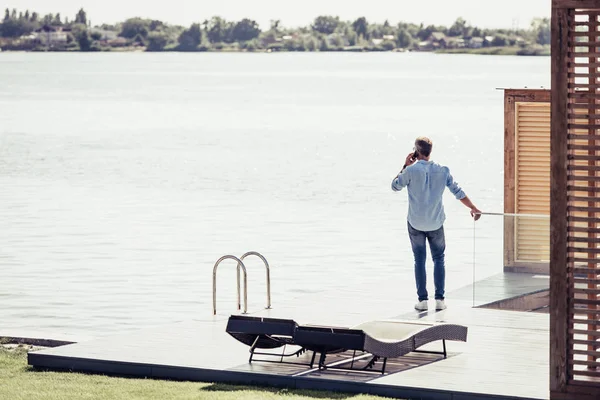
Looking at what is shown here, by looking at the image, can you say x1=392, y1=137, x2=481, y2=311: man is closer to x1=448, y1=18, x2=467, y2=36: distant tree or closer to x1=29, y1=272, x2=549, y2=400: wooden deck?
x1=29, y1=272, x2=549, y2=400: wooden deck

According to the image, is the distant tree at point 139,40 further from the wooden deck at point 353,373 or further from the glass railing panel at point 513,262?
the wooden deck at point 353,373

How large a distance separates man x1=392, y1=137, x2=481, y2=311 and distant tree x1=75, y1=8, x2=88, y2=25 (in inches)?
6216

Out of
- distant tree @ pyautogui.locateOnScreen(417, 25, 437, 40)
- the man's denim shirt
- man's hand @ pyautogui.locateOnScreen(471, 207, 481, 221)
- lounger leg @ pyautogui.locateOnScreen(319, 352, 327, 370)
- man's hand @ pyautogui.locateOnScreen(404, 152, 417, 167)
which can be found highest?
man's hand @ pyautogui.locateOnScreen(404, 152, 417, 167)

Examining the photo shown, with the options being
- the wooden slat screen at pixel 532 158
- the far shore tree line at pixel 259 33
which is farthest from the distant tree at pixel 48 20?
the wooden slat screen at pixel 532 158

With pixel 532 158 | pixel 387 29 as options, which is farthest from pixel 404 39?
pixel 532 158

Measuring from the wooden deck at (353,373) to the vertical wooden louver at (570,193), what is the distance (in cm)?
43

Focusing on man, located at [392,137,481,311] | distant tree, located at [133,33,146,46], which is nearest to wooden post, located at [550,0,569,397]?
man, located at [392,137,481,311]

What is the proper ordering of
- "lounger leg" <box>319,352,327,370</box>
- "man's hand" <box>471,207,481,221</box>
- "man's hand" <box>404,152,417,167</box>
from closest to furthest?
"lounger leg" <box>319,352,327,370</box>, "man's hand" <box>404,152,417,167</box>, "man's hand" <box>471,207,481,221</box>

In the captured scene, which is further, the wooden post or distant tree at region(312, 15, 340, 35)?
distant tree at region(312, 15, 340, 35)

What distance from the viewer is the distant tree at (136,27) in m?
168

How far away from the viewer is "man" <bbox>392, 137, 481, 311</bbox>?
1409 cm

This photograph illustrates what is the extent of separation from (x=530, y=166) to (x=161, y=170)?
143 feet

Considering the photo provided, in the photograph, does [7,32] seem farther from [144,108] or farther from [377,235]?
[377,235]

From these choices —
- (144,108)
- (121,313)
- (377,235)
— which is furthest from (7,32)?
(121,313)
